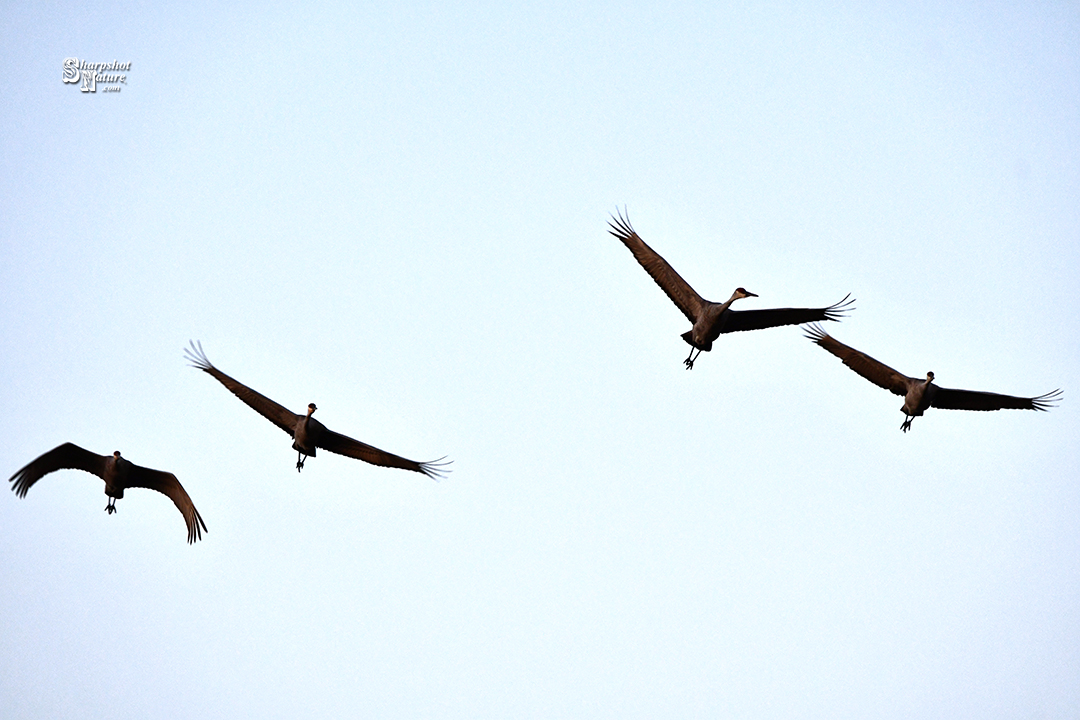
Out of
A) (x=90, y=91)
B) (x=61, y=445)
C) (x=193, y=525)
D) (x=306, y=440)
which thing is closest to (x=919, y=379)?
(x=306, y=440)

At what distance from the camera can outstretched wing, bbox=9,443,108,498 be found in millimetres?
33875

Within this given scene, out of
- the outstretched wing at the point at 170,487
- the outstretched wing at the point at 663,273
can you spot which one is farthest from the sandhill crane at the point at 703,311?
the outstretched wing at the point at 170,487

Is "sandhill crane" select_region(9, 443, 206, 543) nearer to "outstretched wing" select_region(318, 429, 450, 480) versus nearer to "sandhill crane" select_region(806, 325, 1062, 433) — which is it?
"outstretched wing" select_region(318, 429, 450, 480)

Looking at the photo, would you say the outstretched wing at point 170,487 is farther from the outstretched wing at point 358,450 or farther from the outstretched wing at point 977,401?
the outstretched wing at point 977,401

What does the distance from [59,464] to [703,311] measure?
55.2 ft

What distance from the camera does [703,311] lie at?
115 feet

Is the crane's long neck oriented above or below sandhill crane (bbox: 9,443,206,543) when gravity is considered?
above

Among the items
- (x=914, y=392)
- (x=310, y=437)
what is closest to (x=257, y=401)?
(x=310, y=437)

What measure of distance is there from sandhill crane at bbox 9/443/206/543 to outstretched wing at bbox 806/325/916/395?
17.0 metres

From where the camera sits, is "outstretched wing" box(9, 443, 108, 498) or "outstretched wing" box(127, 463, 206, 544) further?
"outstretched wing" box(127, 463, 206, 544)

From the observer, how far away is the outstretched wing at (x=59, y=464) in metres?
33.9

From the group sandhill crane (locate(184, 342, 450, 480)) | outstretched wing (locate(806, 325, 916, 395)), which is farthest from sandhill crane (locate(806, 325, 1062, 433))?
sandhill crane (locate(184, 342, 450, 480))

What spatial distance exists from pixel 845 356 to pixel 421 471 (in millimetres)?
11842

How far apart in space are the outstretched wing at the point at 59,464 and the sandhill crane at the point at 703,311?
1476 centimetres
